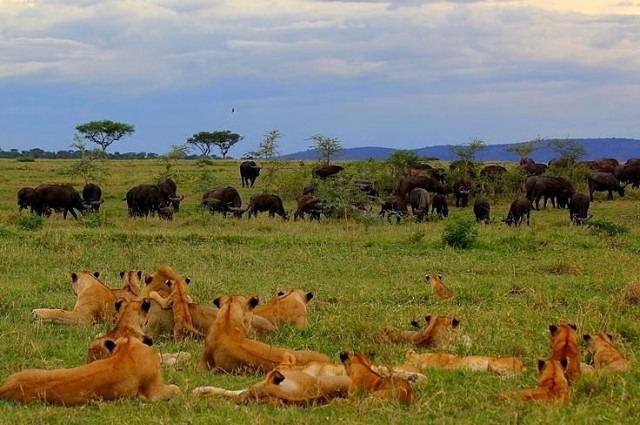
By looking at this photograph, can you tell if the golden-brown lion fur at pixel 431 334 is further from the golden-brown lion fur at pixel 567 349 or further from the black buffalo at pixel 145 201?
the black buffalo at pixel 145 201

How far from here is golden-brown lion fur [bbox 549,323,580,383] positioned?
7.04 m

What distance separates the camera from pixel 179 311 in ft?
29.8

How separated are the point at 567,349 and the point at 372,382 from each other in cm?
185

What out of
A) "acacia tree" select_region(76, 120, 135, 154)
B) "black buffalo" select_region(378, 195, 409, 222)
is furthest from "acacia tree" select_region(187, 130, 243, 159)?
"black buffalo" select_region(378, 195, 409, 222)

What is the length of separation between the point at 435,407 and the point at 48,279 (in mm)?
7953

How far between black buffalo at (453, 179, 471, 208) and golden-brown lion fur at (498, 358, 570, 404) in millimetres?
24717

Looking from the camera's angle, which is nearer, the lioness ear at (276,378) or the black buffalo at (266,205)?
the lioness ear at (276,378)

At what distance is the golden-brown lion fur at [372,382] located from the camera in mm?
6305

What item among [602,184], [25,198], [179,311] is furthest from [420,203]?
[179,311]

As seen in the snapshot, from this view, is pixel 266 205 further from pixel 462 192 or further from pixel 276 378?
pixel 276 378

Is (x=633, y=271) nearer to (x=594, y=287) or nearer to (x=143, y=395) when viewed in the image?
(x=594, y=287)

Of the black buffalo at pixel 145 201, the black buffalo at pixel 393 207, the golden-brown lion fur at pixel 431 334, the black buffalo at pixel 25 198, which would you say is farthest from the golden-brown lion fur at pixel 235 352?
the black buffalo at pixel 25 198

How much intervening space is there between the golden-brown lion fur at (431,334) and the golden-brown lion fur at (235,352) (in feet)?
4.62

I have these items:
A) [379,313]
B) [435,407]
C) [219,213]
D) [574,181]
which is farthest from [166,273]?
[574,181]
